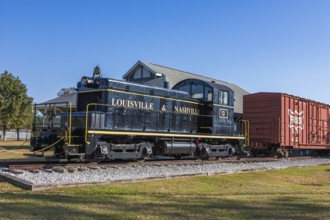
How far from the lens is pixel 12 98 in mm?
Result: 43438

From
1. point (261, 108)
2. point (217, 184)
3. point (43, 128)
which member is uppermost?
point (261, 108)

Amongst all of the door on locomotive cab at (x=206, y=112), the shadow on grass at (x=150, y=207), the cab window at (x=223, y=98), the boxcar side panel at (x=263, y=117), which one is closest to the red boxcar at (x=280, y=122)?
the boxcar side panel at (x=263, y=117)

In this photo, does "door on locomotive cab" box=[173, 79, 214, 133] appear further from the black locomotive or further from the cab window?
the cab window

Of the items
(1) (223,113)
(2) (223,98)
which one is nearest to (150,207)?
(1) (223,113)

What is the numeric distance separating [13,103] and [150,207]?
4036 centimetres

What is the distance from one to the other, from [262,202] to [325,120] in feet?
65.7

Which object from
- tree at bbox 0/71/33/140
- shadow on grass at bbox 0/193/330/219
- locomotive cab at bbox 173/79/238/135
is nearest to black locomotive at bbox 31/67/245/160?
locomotive cab at bbox 173/79/238/135

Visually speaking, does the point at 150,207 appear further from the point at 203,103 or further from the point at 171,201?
the point at 203,103

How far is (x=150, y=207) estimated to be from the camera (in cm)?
650

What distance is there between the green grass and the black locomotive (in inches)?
140

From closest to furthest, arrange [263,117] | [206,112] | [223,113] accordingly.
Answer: [206,112]
[223,113]
[263,117]

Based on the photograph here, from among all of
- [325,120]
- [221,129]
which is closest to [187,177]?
[221,129]

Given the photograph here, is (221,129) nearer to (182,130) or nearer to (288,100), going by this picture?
(182,130)

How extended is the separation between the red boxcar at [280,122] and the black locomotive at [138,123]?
2.60 m
